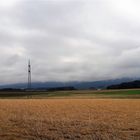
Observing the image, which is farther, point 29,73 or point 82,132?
point 29,73

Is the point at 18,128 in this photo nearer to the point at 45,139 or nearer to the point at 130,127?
the point at 45,139

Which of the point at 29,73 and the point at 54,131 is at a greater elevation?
the point at 29,73

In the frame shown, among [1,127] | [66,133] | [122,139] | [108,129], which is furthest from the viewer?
[1,127]

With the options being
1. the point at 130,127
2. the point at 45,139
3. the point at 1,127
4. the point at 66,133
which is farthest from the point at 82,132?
the point at 1,127

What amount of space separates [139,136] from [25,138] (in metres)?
6.58

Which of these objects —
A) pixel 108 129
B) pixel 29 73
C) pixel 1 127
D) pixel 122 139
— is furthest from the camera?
pixel 29 73

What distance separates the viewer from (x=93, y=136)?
17891 mm

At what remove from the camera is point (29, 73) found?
125 meters

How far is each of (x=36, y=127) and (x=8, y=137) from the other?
157 inches

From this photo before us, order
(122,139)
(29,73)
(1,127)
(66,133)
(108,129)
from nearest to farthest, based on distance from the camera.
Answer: (122,139) → (66,133) → (108,129) → (1,127) → (29,73)

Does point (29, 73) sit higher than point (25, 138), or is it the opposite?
point (29, 73)

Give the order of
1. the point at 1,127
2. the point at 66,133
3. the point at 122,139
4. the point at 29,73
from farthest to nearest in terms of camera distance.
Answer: the point at 29,73 < the point at 1,127 < the point at 66,133 < the point at 122,139

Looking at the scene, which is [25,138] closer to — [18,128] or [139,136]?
[18,128]

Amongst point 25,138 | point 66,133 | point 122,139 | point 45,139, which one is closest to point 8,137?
point 25,138
